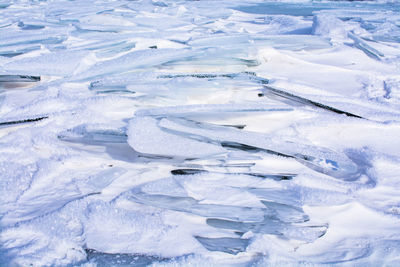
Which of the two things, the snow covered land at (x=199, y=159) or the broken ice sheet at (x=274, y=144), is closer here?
the snow covered land at (x=199, y=159)

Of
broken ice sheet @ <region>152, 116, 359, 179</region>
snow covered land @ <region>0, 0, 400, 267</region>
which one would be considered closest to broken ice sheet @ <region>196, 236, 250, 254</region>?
snow covered land @ <region>0, 0, 400, 267</region>

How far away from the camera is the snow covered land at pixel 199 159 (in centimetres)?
79

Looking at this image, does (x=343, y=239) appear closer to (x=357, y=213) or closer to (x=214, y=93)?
(x=357, y=213)

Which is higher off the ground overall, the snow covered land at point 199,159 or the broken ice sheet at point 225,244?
the snow covered land at point 199,159

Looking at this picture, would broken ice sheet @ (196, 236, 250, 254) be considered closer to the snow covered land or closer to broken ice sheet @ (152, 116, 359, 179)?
the snow covered land

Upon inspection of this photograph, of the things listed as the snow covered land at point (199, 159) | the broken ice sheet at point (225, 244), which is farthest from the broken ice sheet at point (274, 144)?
the broken ice sheet at point (225, 244)

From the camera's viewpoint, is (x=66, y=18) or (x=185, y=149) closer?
(x=185, y=149)

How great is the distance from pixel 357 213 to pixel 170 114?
0.72m

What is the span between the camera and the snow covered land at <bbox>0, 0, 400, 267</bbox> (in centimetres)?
79

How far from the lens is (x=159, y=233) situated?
2.69 feet

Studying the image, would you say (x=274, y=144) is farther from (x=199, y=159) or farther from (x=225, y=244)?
(x=225, y=244)

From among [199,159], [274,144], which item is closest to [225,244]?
[199,159]

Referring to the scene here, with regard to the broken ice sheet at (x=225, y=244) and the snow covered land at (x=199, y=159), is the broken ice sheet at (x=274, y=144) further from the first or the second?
the broken ice sheet at (x=225, y=244)

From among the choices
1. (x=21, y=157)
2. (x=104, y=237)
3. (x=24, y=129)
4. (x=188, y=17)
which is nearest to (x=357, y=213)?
(x=104, y=237)
